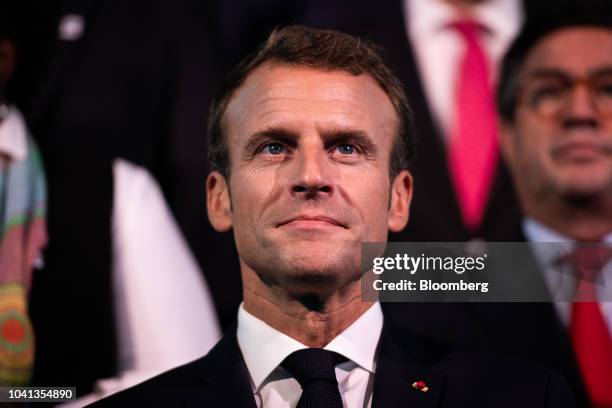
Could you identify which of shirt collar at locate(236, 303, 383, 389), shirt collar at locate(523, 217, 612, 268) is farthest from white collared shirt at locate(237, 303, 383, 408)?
shirt collar at locate(523, 217, 612, 268)

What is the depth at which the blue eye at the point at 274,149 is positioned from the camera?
204cm

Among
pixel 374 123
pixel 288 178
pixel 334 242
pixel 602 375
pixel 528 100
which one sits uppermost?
pixel 528 100

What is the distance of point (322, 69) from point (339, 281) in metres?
0.43

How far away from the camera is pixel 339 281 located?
2016 millimetres

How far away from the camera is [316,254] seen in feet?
6.44

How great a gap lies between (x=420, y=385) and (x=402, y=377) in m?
0.04

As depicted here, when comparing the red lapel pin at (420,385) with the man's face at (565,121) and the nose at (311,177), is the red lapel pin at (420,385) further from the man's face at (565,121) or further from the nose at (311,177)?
the man's face at (565,121)

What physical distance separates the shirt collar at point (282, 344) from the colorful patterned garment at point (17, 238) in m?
0.57

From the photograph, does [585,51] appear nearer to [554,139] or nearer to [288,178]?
[554,139]

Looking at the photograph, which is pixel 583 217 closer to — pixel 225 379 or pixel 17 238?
pixel 225 379

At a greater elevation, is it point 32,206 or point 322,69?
point 322,69

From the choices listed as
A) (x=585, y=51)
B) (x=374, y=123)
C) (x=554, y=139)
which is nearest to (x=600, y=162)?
(x=554, y=139)

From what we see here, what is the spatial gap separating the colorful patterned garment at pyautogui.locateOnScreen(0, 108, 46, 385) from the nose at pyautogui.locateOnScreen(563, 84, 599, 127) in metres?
1.26

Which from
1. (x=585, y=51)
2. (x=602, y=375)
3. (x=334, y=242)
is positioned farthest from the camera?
(x=585, y=51)
